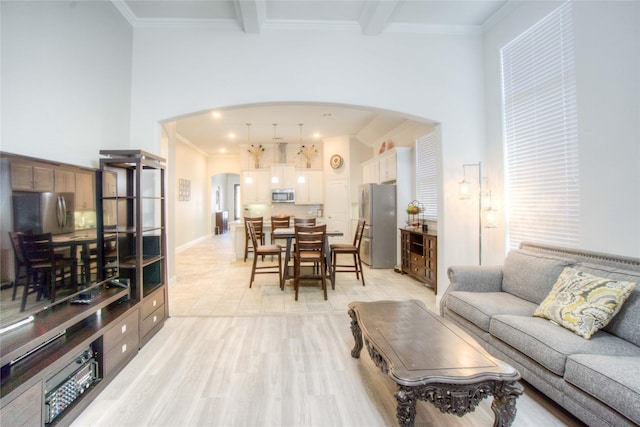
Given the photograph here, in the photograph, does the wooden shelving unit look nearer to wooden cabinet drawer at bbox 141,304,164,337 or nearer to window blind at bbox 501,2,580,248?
wooden cabinet drawer at bbox 141,304,164,337

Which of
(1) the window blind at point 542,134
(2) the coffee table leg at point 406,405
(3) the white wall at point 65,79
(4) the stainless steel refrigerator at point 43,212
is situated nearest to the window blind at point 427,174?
(1) the window blind at point 542,134

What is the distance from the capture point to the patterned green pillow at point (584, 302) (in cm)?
173

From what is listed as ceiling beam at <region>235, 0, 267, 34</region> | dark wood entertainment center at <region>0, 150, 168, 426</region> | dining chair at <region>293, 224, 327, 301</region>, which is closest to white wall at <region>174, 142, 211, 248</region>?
dark wood entertainment center at <region>0, 150, 168, 426</region>

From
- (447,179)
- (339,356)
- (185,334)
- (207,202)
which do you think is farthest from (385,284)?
(207,202)

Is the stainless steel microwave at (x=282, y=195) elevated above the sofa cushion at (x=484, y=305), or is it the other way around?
the stainless steel microwave at (x=282, y=195)

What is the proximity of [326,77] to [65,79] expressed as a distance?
8.33 feet

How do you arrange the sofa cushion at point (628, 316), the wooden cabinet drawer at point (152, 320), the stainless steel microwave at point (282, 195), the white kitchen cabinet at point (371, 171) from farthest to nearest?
the stainless steel microwave at point (282, 195)
the white kitchen cabinet at point (371, 171)
the wooden cabinet drawer at point (152, 320)
the sofa cushion at point (628, 316)

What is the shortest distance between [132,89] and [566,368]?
4.61 metres

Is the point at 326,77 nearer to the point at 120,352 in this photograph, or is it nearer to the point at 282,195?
the point at 120,352

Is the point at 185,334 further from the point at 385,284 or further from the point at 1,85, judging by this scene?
the point at 385,284

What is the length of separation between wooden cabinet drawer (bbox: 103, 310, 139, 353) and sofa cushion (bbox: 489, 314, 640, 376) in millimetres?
2812

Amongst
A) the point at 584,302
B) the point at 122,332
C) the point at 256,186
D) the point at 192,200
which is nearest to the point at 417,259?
the point at 584,302

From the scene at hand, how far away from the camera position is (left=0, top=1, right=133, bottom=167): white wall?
1.83 m

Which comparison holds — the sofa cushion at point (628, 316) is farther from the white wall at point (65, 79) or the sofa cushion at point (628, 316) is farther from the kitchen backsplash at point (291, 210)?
the kitchen backsplash at point (291, 210)
